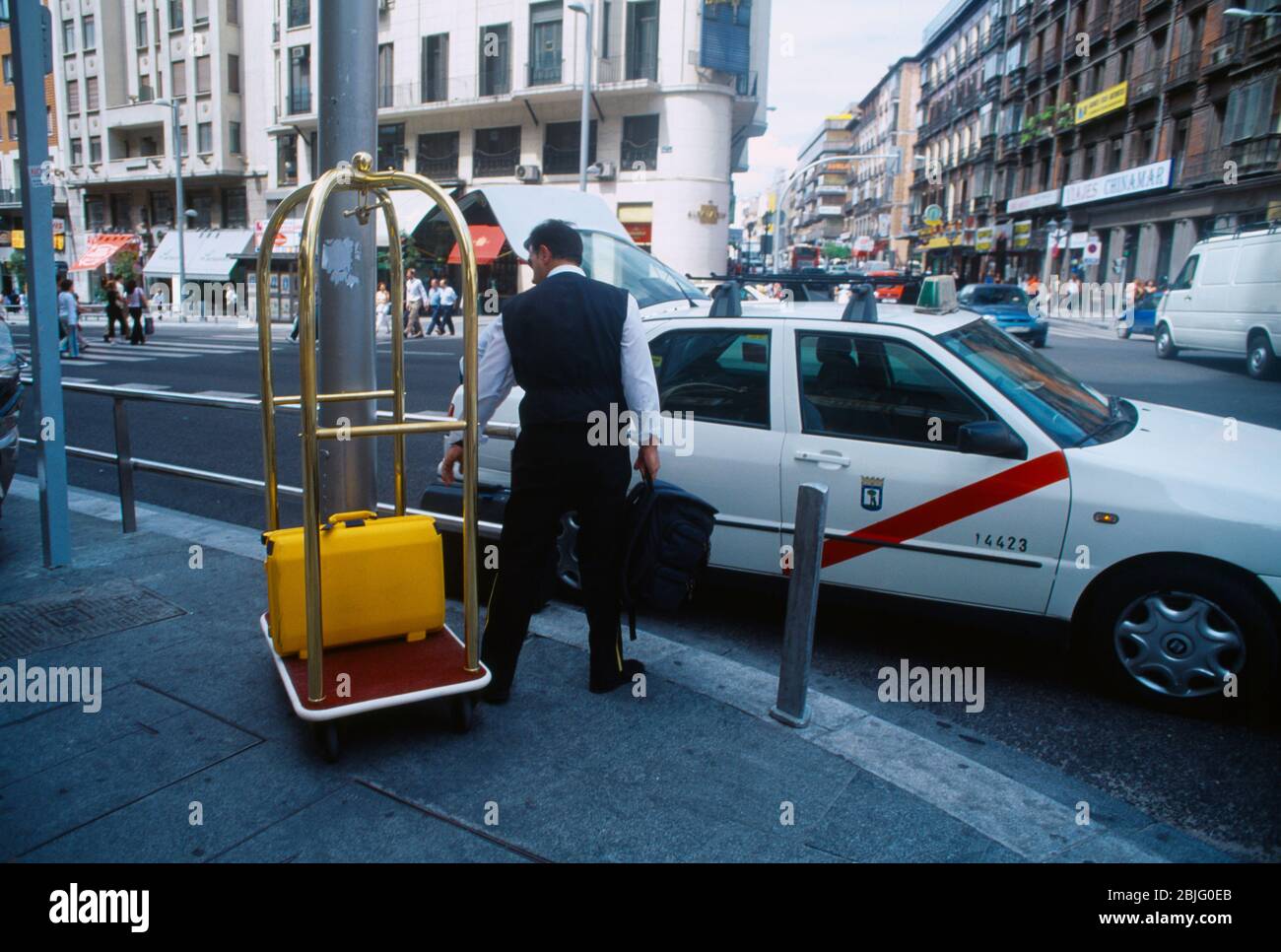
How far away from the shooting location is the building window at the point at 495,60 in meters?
34.6

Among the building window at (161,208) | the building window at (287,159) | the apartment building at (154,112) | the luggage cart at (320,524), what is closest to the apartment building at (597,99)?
the building window at (287,159)

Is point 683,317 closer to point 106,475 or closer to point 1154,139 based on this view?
point 106,475

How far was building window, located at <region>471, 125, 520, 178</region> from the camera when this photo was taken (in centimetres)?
3550

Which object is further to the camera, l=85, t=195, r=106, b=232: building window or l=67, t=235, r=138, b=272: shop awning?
l=85, t=195, r=106, b=232: building window

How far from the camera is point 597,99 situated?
33.1m

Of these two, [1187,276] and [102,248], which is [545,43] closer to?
[1187,276]

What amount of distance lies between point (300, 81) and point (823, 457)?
4068 centimetres

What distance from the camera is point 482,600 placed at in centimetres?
476

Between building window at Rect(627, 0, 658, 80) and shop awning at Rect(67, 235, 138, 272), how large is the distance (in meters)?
26.4

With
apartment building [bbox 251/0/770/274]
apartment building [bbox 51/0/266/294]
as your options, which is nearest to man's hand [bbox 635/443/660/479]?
apartment building [bbox 251/0/770/274]

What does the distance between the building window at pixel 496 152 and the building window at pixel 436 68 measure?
2.09m

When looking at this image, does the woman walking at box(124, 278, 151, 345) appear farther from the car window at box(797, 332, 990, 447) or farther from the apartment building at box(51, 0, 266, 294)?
the car window at box(797, 332, 990, 447)

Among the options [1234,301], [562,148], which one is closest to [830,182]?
[562,148]
